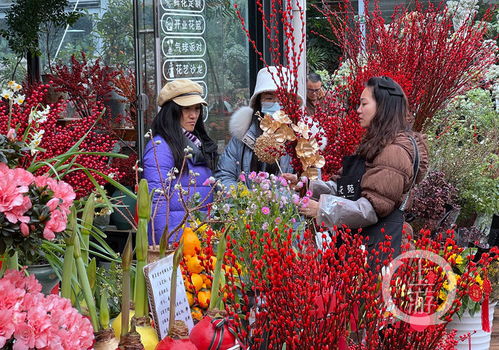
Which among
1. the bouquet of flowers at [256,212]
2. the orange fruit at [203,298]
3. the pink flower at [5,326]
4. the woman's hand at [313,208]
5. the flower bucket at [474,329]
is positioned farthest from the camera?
the flower bucket at [474,329]

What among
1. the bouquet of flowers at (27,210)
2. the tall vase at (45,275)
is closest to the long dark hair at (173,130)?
the tall vase at (45,275)

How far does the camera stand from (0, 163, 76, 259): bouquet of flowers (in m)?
1.16

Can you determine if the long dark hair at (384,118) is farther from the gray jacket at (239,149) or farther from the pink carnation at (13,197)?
the pink carnation at (13,197)

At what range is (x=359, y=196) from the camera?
10.4 feet

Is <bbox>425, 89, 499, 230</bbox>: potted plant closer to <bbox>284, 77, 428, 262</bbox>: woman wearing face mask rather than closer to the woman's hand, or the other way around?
<bbox>284, 77, 428, 262</bbox>: woman wearing face mask

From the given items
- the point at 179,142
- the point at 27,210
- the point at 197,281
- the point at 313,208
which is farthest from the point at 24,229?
the point at 179,142

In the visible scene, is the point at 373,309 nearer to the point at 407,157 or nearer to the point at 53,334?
the point at 53,334

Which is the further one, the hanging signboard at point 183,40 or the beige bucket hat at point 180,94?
the hanging signboard at point 183,40

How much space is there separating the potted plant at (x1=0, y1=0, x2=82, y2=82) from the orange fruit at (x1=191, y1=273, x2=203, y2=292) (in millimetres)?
4344

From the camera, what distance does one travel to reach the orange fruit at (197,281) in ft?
5.94

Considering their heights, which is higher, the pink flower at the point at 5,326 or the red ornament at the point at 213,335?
the pink flower at the point at 5,326

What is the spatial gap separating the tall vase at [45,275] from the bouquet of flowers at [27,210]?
0.24 m

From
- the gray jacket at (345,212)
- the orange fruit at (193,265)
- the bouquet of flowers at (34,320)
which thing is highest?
the bouquet of flowers at (34,320)

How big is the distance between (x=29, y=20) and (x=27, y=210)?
4.92 m
